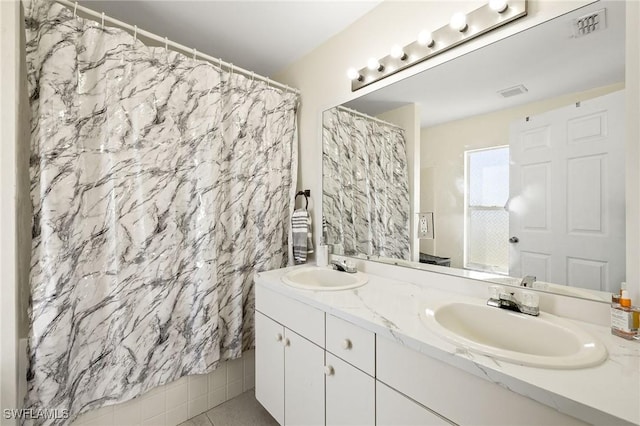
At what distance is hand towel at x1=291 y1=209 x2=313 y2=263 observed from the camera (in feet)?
6.36

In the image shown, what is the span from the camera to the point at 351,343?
3.43ft

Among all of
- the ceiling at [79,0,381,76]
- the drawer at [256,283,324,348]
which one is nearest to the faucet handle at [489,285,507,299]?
the drawer at [256,283,324,348]

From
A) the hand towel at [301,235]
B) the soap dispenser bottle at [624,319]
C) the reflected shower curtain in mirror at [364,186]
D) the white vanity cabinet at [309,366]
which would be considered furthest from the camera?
the hand towel at [301,235]

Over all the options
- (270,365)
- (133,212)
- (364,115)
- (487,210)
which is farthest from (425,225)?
(133,212)

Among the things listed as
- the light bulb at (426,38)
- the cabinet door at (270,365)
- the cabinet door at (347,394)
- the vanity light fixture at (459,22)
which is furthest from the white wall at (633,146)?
the cabinet door at (270,365)

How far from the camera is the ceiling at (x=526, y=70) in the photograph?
3.04 feet

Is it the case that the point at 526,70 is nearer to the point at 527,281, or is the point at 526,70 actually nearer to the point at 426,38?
the point at 426,38

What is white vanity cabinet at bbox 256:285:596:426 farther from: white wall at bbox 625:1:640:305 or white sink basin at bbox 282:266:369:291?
white wall at bbox 625:1:640:305

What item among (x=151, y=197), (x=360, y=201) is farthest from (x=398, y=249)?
(x=151, y=197)

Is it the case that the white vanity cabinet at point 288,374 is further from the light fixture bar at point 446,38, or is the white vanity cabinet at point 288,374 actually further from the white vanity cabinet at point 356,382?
the light fixture bar at point 446,38

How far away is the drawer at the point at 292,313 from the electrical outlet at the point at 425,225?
27.1 inches

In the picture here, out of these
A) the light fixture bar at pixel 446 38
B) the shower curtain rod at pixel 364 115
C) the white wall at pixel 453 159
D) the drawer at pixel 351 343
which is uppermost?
the light fixture bar at pixel 446 38

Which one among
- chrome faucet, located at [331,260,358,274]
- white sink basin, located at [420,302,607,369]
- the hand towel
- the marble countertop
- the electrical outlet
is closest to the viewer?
the marble countertop
